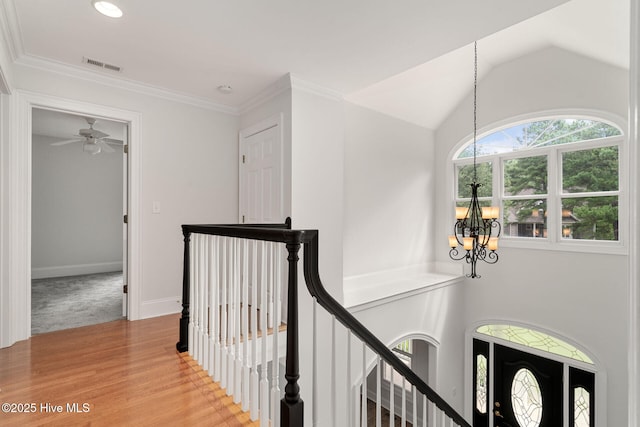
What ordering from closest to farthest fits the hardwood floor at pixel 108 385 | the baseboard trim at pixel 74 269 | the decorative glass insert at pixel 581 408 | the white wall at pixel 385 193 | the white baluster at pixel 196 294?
the hardwood floor at pixel 108 385 < the white baluster at pixel 196 294 < the decorative glass insert at pixel 581 408 < the white wall at pixel 385 193 < the baseboard trim at pixel 74 269

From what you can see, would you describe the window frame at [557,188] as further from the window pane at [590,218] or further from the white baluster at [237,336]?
the white baluster at [237,336]

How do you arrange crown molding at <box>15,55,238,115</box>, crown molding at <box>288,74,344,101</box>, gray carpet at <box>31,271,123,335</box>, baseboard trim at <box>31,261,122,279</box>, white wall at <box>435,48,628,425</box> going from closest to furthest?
crown molding at <box>15,55,238,115</box>, crown molding at <box>288,74,344,101</box>, gray carpet at <box>31,271,123,335</box>, white wall at <box>435,48,628,425</box>, baseboard trim at <box>31,261,122,279</box>

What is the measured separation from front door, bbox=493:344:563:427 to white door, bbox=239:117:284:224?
13.9 ft

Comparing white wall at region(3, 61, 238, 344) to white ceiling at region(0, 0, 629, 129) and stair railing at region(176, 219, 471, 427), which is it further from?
stair railing at region(176, 219, 471, 427)

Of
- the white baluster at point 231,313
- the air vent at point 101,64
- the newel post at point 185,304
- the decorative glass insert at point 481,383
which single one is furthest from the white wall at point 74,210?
the decorative glass insert at point 481,383

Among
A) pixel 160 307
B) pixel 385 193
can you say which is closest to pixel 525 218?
pixel 385 193

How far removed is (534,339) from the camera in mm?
4770

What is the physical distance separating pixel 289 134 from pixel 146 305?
2.36 m

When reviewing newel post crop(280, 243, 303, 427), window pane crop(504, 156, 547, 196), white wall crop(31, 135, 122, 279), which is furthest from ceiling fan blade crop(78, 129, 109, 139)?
window pane crop(504, 156, 547, 196)

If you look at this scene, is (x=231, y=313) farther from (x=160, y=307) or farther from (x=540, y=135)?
(x=540, y=135)

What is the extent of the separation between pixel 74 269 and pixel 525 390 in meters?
7.93

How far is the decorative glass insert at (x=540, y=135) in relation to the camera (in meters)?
4.25

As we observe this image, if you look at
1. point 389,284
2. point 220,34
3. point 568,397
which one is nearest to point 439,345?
point 389,284

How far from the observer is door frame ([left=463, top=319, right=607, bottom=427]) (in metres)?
4.09
